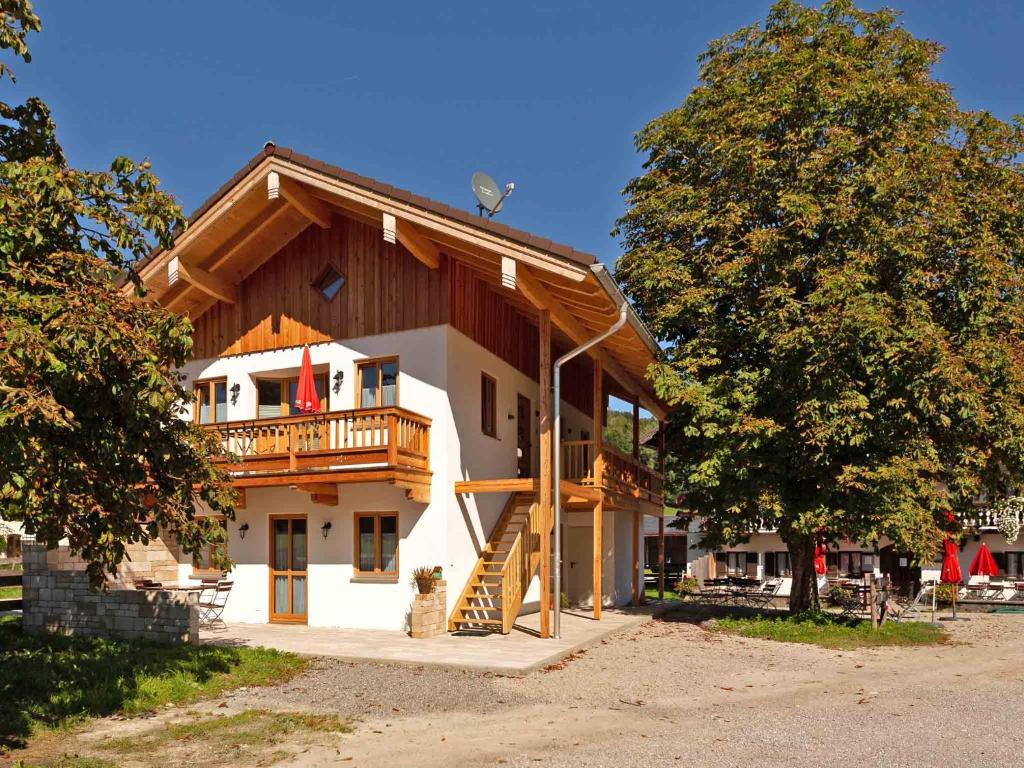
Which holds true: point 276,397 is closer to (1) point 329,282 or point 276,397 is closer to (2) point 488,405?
(1) point 329,282

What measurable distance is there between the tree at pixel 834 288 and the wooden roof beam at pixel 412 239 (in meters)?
4.77

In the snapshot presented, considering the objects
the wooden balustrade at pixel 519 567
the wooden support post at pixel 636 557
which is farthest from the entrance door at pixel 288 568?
the wooden support post at pixel 636 557

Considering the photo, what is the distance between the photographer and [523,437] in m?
19.9

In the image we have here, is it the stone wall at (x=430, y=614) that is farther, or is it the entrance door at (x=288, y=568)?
the entrance door at (x=288, y=568)

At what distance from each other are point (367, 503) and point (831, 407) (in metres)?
8.58

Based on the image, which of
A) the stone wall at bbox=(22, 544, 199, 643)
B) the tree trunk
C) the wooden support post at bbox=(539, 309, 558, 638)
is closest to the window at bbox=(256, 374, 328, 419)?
the stone wall at bbox=(22, 544, 199, 643)

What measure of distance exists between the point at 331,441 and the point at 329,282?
3289 mm

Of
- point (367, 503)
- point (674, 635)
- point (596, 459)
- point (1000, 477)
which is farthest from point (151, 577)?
point (1000, 477)

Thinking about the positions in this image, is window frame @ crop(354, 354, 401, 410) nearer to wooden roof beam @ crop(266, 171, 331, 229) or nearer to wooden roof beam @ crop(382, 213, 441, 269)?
wooden roof beam @ crop(382, 213, 441, 269)

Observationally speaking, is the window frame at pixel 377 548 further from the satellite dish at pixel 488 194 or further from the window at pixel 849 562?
the window at pixel 849 562

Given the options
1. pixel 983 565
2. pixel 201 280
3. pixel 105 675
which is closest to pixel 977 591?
pixel 983 565

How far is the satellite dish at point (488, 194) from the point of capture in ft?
57.7

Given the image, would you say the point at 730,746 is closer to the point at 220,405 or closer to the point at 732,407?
the point at 732,407

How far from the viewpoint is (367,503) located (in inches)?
629
